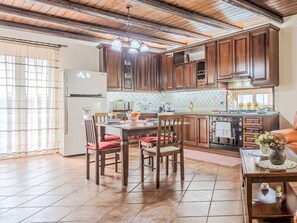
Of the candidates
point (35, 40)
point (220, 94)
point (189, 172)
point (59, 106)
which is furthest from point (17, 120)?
point (220, 94)

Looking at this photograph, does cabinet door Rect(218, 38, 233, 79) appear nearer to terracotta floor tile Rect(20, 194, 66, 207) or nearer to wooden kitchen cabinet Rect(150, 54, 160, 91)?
wooden kitchen cabinet Rect(150, 54, 160, 91)

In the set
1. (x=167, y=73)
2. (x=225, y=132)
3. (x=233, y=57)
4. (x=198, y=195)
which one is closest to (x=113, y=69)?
(x=167, y=73)

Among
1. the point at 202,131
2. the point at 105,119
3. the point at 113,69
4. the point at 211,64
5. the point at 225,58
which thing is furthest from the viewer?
the point at 113,69

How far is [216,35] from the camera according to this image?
5621mm

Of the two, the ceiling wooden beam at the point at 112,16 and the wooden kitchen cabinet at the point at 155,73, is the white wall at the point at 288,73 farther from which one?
the wooden kitchen cabinet at the point at 155,73

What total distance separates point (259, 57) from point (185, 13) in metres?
1.72

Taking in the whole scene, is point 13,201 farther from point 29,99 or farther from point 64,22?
point 64,22

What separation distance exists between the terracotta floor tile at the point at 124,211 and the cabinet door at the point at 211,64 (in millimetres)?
3774

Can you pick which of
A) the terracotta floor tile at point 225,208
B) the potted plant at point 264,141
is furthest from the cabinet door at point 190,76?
the terracotta floor tile at point 225,208

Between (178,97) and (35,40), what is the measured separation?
386 centimetres

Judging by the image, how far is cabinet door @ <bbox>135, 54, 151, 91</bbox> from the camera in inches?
258

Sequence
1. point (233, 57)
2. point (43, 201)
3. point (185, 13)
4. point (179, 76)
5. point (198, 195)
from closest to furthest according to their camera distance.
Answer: point (43, 201)
point (198, 195)
point (185, 13)
point (233, 57)
point (179, 76)

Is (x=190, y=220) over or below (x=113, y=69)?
below

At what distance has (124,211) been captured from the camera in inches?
95.4
